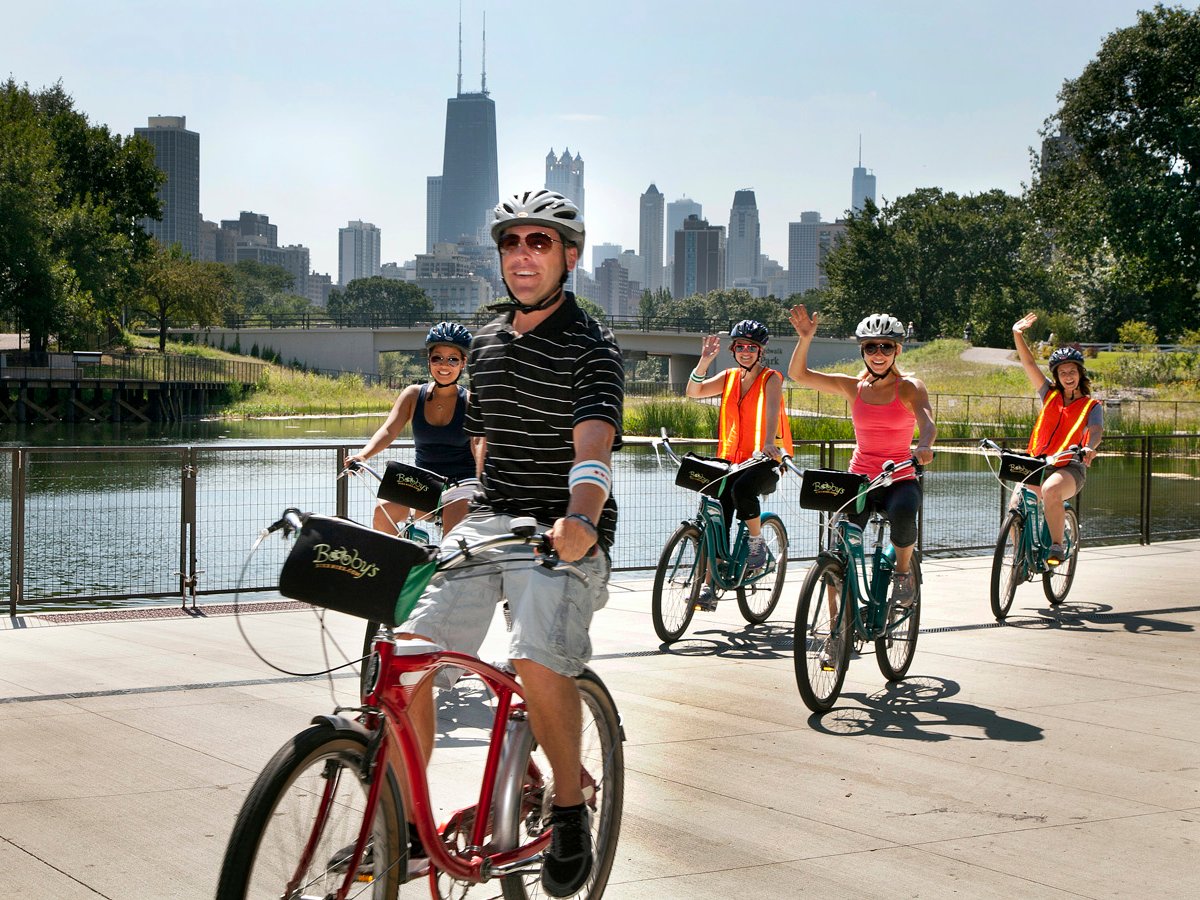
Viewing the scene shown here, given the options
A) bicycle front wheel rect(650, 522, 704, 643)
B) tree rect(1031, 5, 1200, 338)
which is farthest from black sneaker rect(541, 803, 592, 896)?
tree rect(1031, 5, 1200, 338)

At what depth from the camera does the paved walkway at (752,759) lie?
480 cm

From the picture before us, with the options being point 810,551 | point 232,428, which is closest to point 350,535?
point 810,551

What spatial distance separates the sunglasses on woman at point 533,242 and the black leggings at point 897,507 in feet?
13.7

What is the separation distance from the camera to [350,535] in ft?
11.1

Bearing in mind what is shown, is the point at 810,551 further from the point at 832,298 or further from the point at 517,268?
the point at 832,298

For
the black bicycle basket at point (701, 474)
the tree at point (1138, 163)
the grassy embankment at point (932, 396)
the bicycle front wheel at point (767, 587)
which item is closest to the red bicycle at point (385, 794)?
the black bicycle basket at point (701, 474)

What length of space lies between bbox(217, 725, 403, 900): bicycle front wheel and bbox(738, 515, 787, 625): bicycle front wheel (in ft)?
22.6

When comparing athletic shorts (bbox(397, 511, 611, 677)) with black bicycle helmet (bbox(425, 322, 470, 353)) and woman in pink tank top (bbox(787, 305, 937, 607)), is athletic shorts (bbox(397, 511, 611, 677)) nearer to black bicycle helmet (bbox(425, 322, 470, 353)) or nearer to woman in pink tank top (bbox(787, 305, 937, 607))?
black bicycle helmet (bbox(425, 322, 470, 353))

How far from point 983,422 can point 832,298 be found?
6118cm

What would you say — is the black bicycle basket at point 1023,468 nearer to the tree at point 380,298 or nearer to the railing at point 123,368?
the railing at point 123,368

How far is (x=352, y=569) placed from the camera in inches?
133

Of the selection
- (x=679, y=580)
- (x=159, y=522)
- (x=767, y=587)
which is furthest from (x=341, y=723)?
(x=159, y=522)

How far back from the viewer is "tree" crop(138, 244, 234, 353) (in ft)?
297

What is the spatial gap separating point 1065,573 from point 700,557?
3677 mm
